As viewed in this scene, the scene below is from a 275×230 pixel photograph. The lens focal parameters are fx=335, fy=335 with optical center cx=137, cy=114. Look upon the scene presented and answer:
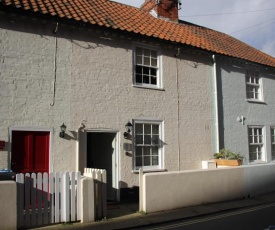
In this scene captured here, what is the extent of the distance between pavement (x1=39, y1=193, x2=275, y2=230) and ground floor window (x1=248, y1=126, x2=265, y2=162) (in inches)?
185

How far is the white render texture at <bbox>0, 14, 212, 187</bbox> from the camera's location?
955cm

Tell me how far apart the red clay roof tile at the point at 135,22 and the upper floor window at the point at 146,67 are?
676mm

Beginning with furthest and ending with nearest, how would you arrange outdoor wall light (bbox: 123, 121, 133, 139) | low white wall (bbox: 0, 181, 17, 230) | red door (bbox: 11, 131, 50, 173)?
outdoor wall light (bbox: 123, 121, 133, 139) < red door (bbox: 11, 131, 50, 173) < low white wall (bbox: 0, 181, 17, 230)

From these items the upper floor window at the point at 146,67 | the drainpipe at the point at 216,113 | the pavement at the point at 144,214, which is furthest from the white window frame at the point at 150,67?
the pavement at the point at 144,214

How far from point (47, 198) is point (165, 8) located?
1109 centimetres

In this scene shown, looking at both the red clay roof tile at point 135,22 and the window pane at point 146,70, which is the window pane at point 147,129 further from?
the red clay roof tile at point 135,22

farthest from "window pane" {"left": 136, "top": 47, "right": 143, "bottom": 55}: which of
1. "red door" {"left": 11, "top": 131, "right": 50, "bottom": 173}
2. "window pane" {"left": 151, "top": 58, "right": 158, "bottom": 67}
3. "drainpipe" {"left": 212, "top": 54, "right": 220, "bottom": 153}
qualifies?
"red door" {"left": 11, "top": 131, "right": 50, "bottom": 173}

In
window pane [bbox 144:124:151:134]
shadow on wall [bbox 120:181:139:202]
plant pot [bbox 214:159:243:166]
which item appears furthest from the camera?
plant pot [bbox 214:159:243:166]

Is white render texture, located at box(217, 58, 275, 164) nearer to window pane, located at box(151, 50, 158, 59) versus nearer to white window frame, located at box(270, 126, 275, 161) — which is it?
white window frame, located at box(270, 126, 275, 161)

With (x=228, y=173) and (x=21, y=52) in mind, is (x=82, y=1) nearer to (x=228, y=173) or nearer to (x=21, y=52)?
(x=21, y=52)

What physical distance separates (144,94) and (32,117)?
4.17 m

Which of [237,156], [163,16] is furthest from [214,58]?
[237,156]

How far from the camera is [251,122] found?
52.0ft

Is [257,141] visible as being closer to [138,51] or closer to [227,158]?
[227,158]
